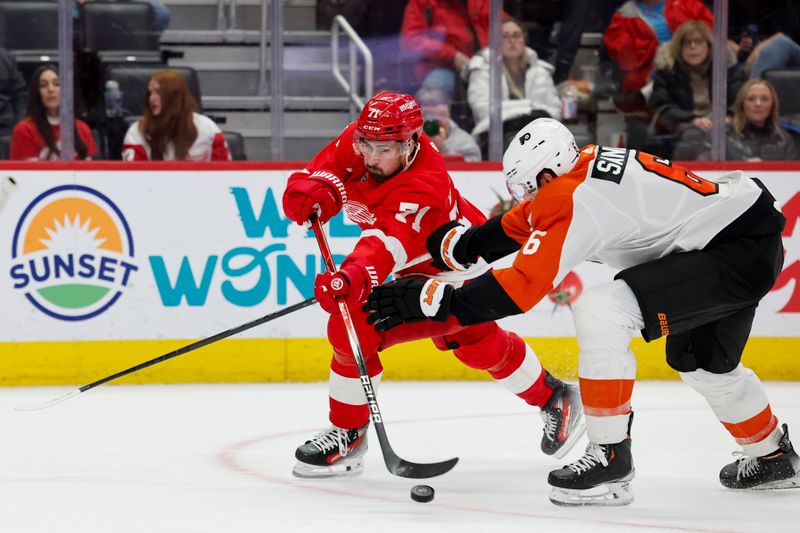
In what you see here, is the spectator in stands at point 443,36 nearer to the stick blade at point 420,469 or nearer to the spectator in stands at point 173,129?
the spectator in stands at point 173,129

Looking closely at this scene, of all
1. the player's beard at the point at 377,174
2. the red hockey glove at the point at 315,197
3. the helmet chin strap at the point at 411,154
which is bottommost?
the red hockey glove at the point at 315,197

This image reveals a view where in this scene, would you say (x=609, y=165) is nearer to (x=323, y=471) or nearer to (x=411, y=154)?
(x=411, y=154)

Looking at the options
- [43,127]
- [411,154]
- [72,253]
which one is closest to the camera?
[411,154]

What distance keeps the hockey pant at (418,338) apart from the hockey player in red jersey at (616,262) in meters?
0.41

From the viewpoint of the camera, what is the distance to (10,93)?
5660 millimetres

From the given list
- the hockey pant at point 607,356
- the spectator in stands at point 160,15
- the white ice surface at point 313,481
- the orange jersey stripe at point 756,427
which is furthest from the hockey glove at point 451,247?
the spectator in stands at point 160,15

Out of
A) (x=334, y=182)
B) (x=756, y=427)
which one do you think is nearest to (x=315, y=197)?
(x=334, y=182)

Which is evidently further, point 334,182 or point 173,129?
point 173,129

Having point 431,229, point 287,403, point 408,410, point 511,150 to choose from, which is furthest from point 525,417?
point 511,150

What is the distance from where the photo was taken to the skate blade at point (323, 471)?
12.0ft

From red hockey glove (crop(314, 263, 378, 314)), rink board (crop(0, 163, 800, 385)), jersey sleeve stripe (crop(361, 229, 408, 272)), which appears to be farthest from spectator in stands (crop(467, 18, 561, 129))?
red hockey glove (crop(314, 263, 378, 314))

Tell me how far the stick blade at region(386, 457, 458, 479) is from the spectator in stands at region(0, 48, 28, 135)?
3.06 metres

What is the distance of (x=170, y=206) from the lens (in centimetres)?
569

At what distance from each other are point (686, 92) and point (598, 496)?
328 cm
